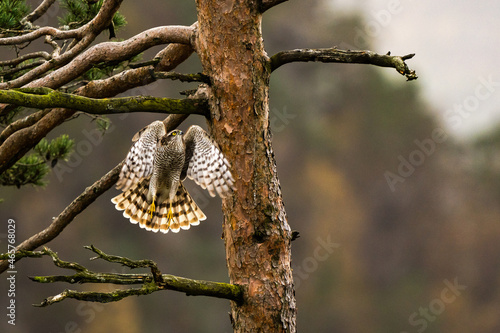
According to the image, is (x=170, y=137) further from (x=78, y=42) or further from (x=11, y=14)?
(x=11, y=14)

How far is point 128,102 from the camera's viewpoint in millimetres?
2115

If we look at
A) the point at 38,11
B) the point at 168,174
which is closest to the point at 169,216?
the point at 168,174

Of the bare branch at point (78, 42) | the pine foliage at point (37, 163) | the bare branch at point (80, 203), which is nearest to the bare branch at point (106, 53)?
the bare branch at point (78, 42)

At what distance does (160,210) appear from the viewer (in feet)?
9.33

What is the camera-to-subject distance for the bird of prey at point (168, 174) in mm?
2291

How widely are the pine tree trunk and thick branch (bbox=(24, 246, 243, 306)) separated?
0.57 feet

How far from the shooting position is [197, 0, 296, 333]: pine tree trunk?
2291 millimetres

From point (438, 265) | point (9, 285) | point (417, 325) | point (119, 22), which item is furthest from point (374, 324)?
point (119, 22)

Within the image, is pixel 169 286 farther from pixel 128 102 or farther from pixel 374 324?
pixel 374 324

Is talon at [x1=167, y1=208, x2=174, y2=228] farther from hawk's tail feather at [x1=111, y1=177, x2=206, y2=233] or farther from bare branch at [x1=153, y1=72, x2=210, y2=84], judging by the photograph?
bare branch at [x1=153, y1=72, x2=210, y2=84]

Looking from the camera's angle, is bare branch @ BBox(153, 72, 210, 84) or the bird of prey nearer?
bare branch @ BBox(153, 72, 210, 84)

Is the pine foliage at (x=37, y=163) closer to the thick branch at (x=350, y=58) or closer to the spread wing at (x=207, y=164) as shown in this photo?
the spread wing at (x=207, y=164)

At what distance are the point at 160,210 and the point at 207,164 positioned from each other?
62 centimetres

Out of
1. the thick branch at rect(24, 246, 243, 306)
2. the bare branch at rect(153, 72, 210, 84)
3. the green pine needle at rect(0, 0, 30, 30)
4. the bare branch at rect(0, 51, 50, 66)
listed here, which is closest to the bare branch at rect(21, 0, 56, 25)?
the green pine needle at rect(0, 0, 30, 30)
